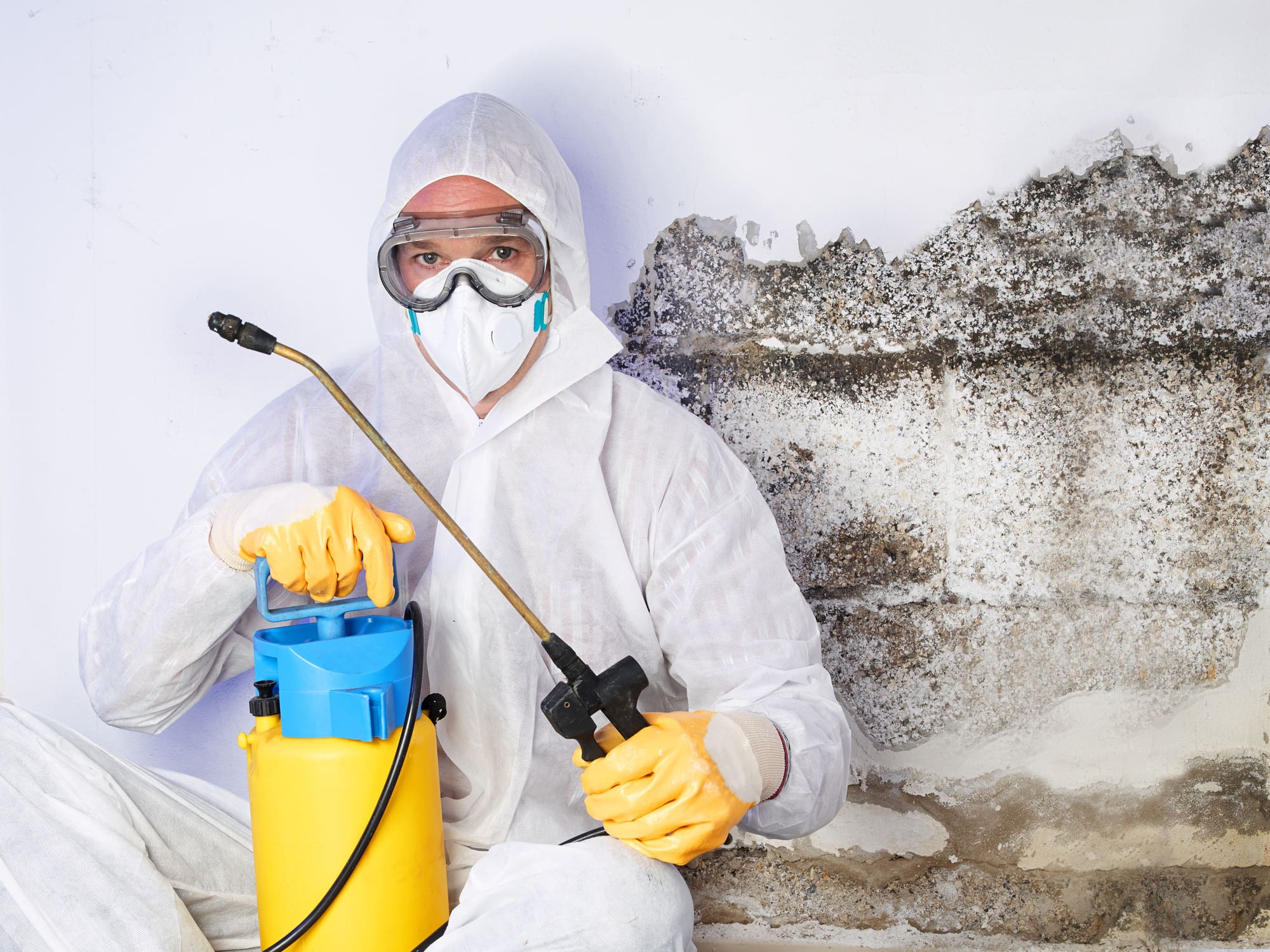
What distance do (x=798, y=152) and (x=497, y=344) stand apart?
599 millimetres

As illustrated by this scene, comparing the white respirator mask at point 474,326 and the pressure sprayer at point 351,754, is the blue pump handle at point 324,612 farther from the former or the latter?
the white respirator mask at point 474,326

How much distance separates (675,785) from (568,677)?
158mm

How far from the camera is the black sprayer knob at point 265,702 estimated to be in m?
1.06

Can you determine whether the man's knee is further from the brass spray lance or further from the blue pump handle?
the blue pump handle

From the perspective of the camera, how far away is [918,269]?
4.93ft

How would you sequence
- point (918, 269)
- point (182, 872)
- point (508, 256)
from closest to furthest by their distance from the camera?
point (182, 872) < point (508, 256) < point (918, 269)

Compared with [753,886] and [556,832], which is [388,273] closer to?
[556,832]

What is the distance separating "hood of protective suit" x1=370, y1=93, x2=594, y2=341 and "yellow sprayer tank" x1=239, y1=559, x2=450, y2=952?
1.61 feet

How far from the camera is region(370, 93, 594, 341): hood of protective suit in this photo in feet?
4.17

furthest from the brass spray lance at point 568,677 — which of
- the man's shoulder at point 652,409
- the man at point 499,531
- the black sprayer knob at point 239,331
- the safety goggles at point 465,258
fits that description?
the man's shoulder at point 652,409

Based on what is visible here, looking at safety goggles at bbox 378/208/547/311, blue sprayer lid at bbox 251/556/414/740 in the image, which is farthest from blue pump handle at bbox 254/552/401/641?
safety goggles at bbox 378/208/547/311

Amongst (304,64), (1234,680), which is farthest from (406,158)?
(1234,680)

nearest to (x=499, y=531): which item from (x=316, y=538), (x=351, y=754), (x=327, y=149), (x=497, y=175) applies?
(x=316, y=538)

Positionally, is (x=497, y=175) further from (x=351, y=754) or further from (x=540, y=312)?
(x=351, y=754)
